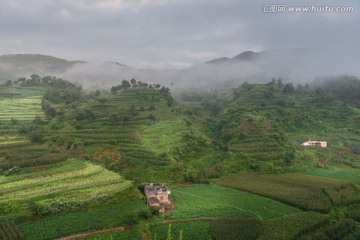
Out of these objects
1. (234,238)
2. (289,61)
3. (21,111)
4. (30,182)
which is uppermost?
(289,61)

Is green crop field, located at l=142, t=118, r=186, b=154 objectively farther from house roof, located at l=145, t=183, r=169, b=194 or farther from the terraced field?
the terraced field

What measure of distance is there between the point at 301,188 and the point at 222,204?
1170cm

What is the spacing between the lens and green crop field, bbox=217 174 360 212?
3934 centimetres

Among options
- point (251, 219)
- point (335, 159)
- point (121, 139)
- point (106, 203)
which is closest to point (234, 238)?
point (251, 219)

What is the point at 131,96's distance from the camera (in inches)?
3319

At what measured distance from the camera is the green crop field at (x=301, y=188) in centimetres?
3934

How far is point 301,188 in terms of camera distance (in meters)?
43.4

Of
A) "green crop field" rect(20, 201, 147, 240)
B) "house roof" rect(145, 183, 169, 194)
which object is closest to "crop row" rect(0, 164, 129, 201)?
"house roof" rect(145, 183, 169, 194)

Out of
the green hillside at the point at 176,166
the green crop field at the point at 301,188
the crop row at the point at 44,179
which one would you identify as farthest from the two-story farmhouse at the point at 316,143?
the crop row at the point at 44,179

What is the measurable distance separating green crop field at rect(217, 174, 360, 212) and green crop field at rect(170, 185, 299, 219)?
1461 mm

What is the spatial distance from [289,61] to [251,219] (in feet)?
464

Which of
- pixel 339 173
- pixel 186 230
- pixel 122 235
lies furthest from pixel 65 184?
pixel 339 173

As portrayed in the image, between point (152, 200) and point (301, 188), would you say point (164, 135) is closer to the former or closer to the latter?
point (152, 200)

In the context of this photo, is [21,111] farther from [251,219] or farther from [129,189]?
[251,219]
